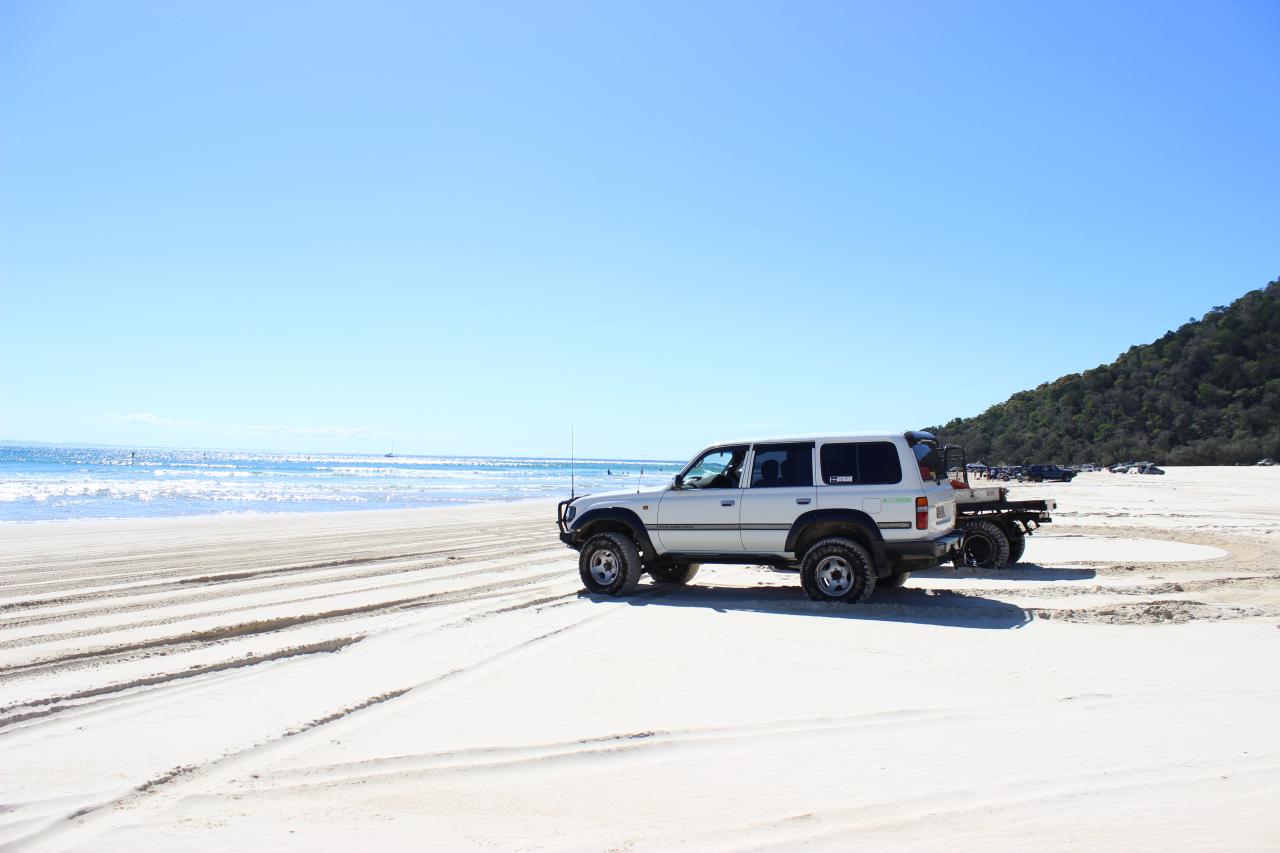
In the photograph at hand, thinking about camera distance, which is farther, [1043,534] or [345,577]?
[1043,534]

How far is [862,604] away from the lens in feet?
32.2

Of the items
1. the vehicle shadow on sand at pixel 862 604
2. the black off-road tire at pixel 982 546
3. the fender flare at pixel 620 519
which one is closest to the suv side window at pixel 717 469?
the fender flare at pixel 620 519

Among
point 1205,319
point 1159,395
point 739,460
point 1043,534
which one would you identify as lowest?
point 1043,534

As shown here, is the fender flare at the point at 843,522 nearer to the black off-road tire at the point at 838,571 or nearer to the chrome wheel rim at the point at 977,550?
the black off-road tire at the point at 838,571

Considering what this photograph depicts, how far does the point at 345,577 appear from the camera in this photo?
12.4 metres

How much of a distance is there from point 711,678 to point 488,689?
165cm

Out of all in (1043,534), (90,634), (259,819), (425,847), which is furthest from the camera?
(1043,534)

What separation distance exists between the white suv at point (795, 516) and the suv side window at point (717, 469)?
0.01 meters

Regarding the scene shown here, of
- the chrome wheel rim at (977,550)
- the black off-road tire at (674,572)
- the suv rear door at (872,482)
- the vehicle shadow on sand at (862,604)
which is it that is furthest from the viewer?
the chrome wheel rim at (977,550)

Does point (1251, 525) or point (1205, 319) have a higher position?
point (1205, 319)

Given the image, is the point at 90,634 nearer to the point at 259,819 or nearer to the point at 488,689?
the point at 488,689

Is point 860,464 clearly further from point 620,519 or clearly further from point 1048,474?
point 1048,474

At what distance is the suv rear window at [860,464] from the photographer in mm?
9727

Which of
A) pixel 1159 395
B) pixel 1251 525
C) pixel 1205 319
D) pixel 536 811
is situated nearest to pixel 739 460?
pixel 536 811
